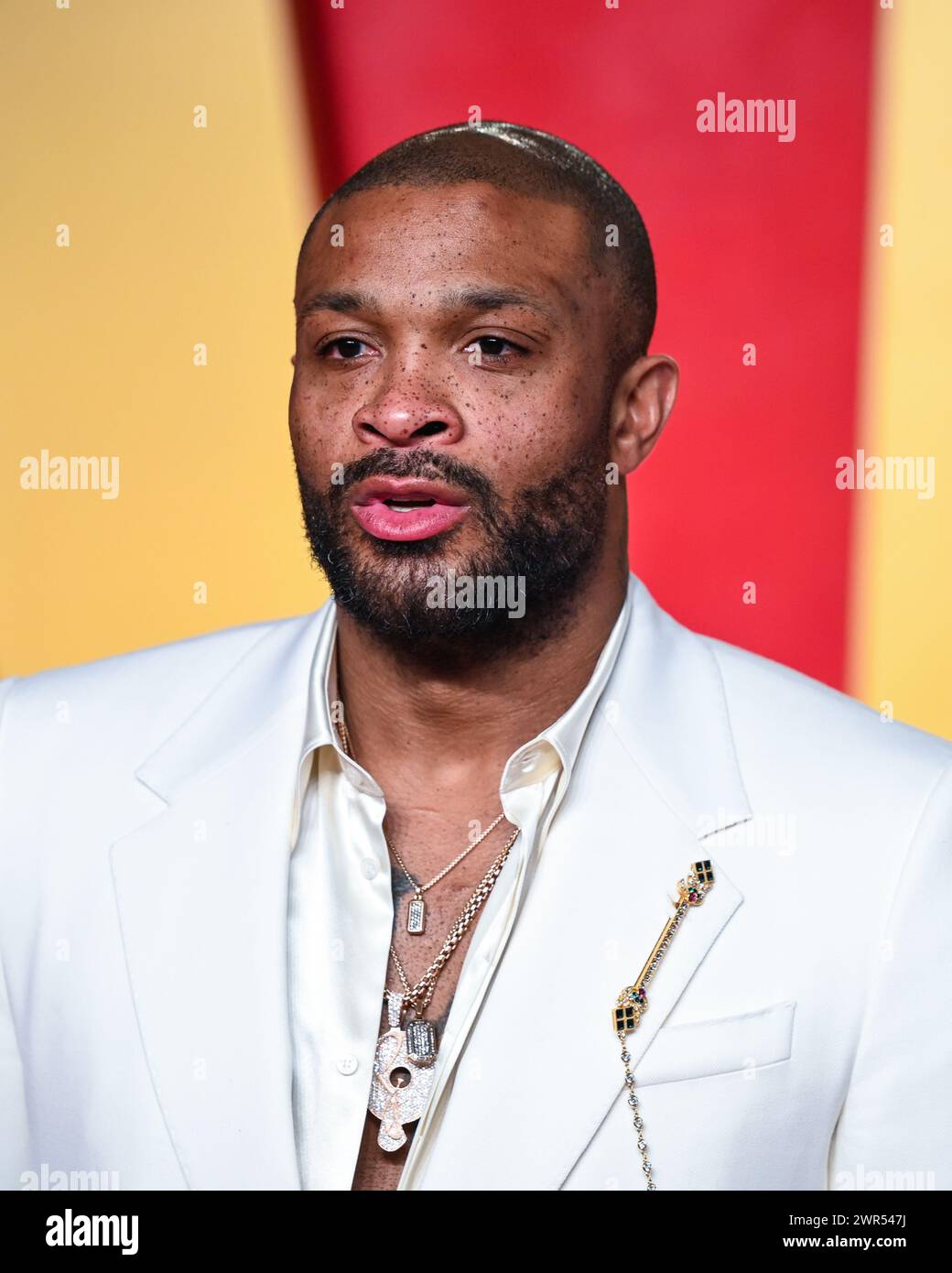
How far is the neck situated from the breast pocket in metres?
0.54

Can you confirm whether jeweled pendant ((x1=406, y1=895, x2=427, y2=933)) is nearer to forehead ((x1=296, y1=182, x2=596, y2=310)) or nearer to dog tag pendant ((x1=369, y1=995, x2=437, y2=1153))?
dog tag pendant ((x1=369, y1=995, x2=437, y2=1153))

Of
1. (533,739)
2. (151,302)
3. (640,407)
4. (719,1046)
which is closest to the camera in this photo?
(719,1046)

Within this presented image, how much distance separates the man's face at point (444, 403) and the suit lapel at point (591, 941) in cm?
28

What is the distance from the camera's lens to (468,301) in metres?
2.65

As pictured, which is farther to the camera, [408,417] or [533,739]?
[533,739]

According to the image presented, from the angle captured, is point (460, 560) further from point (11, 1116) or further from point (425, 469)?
point (11, 1116)

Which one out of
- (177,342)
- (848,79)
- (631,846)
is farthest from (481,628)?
(848,79)

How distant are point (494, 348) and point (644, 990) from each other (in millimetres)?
1047

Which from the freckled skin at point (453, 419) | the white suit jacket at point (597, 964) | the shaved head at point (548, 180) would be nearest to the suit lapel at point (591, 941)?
the white suit jacket at point (597, 964)

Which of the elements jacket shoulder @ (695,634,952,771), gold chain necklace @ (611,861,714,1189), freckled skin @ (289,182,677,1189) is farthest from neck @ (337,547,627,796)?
gold chain necklace @ (611,861,714,1189)

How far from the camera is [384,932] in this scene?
8.75 ft

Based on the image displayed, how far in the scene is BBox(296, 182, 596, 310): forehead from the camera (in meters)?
2.67

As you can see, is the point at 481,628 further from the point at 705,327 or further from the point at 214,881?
the point at 705,327

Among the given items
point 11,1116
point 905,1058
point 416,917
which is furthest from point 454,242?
point 11,1116
